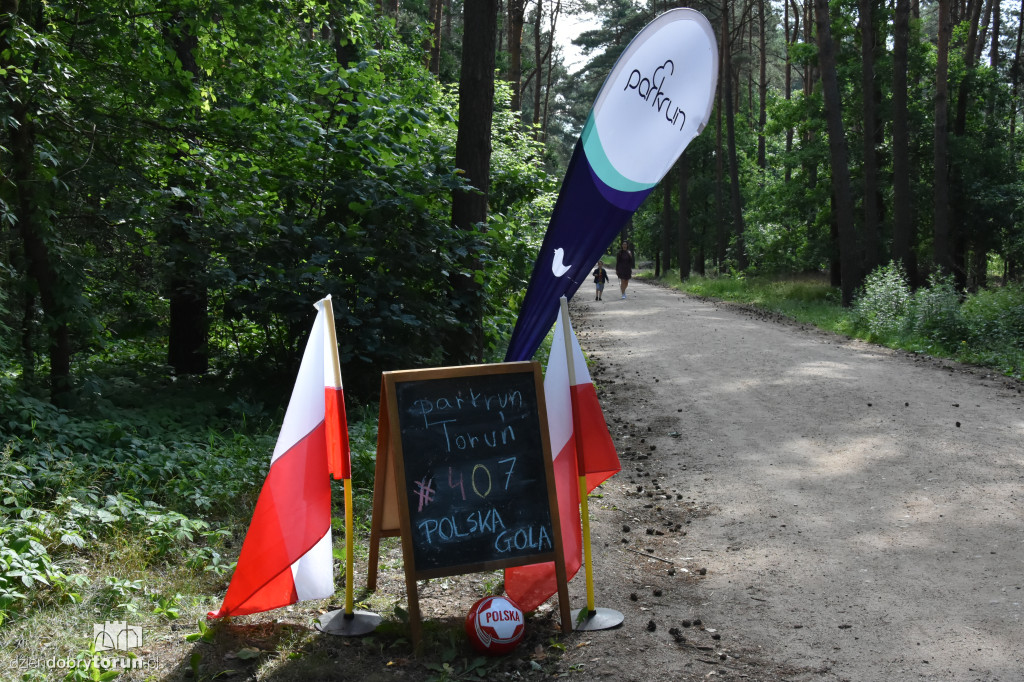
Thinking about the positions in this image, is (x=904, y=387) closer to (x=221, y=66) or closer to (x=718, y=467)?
(x=718, y=467)

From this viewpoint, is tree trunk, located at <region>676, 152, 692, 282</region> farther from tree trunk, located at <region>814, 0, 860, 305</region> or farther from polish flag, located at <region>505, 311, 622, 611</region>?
polish flag, located at <region>505, 311, 622, 611</region>

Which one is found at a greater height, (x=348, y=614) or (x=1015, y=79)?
(x=1015, y=79)

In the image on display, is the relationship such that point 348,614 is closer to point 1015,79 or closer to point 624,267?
point 624,267

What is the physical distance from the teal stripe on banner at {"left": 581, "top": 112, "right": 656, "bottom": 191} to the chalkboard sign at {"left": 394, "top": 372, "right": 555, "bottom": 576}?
3.64ft

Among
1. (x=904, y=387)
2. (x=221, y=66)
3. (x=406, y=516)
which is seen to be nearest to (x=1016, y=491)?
(x=904, y=387)

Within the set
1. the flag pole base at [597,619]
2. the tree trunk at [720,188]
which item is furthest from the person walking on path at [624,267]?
the flag pole base at [597,619]

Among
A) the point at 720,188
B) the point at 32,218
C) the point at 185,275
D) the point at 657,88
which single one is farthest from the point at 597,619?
the point at 720,188

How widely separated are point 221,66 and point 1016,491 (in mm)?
9162

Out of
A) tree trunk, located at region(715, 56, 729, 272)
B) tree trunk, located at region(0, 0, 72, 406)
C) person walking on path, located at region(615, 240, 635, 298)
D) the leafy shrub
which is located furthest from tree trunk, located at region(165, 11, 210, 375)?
Answer: tree trunk, located at region(715, 56, 729, 272)

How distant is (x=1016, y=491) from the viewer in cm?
594

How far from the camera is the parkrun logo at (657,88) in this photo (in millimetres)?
4199

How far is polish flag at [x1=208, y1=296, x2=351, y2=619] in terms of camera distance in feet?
12.7

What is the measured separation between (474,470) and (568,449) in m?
0.60

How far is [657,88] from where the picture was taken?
13.8 feet
